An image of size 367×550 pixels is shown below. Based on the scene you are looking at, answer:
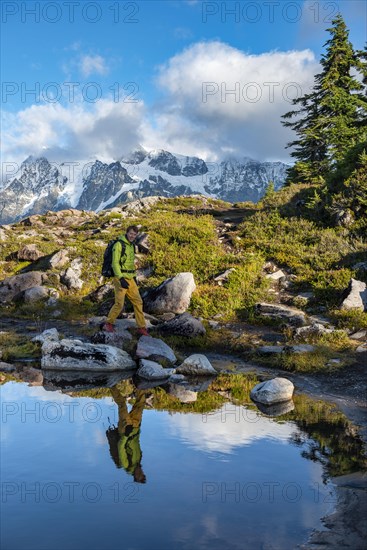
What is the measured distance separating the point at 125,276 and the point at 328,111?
2686 cm

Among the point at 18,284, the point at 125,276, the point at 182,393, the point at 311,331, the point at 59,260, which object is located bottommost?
the point at 182,393

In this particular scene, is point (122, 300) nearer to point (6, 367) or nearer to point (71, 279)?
point (6, 367)

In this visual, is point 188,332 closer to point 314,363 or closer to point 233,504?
point 314,363

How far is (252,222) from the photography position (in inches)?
966

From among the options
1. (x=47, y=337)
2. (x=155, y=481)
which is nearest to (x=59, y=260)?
(x=47, y=337)

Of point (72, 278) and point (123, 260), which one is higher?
point (72, 278)

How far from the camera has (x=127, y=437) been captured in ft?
22.5

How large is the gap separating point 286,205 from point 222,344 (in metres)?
14.4

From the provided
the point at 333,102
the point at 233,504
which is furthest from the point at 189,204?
the point at 233,504

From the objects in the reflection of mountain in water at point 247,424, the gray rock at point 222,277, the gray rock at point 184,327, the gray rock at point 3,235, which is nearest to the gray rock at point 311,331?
the gray rock at point 184,327

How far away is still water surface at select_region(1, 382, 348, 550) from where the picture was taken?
14.1 ft

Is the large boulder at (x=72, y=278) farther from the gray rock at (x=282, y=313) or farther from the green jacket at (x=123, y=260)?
the gray rock at (x=282, y=313)

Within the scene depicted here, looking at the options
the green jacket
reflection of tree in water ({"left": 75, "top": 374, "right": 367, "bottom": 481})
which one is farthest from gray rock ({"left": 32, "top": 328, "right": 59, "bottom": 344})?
reflection of tree in water ({"left": 75, "top": 374, "right": 367, "bottom": 481})

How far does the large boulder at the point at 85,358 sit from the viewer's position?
1116 cm
